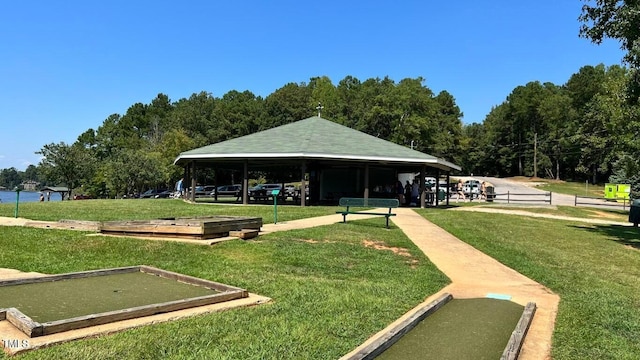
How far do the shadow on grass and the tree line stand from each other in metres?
37.5

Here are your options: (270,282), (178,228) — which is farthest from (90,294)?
(178,228)

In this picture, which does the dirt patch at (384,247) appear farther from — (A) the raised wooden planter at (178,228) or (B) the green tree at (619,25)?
(B) the green tree at (619,25)

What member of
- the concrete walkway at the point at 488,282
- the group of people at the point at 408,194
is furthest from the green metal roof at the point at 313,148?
the concrete walkway at the point at 488,282

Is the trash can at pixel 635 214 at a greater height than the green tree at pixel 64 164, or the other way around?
the green tree at pixel 64 164

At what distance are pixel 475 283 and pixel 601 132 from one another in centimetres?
7452

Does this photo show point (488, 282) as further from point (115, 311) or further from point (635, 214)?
point (635, 214)

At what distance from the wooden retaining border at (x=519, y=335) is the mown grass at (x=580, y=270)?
1.01 feet

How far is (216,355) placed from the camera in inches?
159

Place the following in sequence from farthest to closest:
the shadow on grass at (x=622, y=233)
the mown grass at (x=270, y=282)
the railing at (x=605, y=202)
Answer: the railing at (x=605, y=202), the shadow on grass at (x=622, y=233), the mown grass at (x=270, y=282)

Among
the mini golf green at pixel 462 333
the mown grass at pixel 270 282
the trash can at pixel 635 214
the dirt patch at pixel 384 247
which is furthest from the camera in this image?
the trash can at pixel 635 214

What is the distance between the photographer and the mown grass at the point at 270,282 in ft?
13.8

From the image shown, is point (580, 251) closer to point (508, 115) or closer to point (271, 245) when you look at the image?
point (271, 245)

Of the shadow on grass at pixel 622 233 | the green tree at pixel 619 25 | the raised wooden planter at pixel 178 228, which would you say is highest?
the green tree at pixel 619 25

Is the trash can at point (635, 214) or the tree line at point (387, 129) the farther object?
the tree line at point (387, 129)
